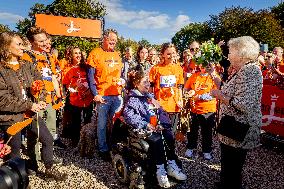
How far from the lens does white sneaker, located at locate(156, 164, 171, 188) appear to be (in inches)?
149

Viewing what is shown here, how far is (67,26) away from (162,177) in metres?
13.7

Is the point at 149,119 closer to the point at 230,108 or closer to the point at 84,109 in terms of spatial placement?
Result: the point at 230,108

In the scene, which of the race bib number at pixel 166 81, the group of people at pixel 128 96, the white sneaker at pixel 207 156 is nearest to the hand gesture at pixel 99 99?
the group of people at pixel 128 96

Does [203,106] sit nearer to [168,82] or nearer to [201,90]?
[201,90]

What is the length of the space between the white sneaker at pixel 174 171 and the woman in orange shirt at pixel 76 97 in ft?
9.16

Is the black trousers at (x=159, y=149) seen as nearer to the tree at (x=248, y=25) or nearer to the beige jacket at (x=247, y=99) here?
the beige jacket at (x=247, y=99)

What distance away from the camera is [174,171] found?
12.9 feet

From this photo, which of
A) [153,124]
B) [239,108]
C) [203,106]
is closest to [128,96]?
[153,124]

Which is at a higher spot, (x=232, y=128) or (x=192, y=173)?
(x=232, y=128)

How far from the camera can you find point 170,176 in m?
3.97

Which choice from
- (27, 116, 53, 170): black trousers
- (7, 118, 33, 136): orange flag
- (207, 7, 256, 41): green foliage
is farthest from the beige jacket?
(207, 7, 256, 41): green foliage

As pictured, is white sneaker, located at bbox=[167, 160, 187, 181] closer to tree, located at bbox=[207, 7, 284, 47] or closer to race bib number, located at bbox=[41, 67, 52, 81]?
race bib number, located at bbox=[41, 67, 52, 81]

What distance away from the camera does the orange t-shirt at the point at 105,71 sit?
5.21 metres

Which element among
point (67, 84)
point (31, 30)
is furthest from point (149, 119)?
point (67, 84)
